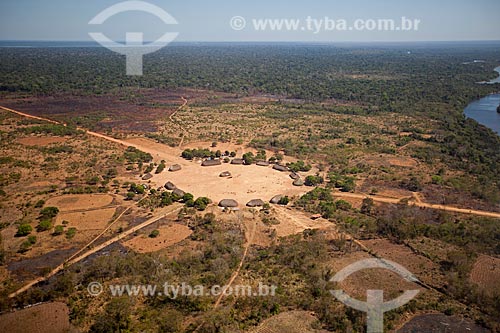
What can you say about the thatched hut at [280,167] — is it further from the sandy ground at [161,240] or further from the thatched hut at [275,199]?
the sandy ground at [161,240]

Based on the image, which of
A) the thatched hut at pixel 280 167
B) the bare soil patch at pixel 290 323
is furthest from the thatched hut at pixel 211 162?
the bare soil patch at pixel 290 323

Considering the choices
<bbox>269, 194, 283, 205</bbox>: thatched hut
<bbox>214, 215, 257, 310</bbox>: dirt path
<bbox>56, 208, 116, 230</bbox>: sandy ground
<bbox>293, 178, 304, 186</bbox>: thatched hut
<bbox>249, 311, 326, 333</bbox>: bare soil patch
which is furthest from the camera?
<bbox>293, 178, 304, 186</bbox>: thatched hut

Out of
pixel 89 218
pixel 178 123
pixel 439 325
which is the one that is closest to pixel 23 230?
pixel 89 218

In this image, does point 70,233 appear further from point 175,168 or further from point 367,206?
point 367,206

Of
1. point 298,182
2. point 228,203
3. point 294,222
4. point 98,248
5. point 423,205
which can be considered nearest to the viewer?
point 98,248

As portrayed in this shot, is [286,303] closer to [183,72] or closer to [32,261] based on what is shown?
[32,261]

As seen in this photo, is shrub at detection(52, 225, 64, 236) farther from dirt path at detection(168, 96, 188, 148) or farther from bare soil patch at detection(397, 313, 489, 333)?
dirt path at detection(168, 96, 188, 148)

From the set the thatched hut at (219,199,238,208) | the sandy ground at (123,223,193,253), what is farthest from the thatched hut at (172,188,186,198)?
the sandy ground at (123,223,193,253)
